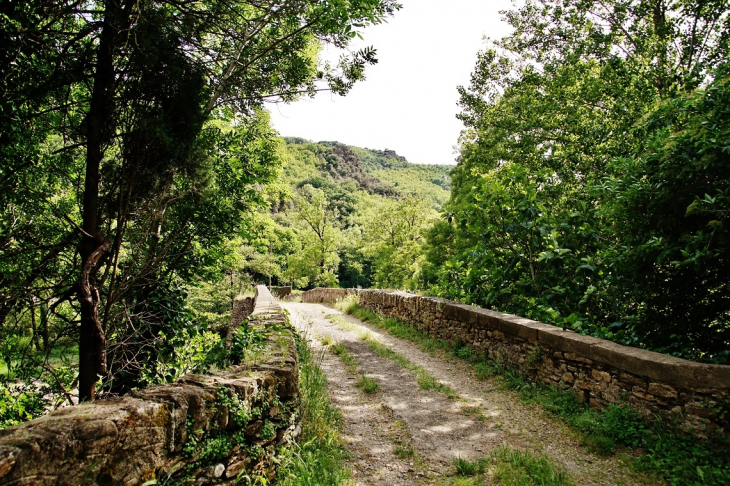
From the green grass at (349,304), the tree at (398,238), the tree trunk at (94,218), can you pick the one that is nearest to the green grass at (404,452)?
the tree trunk at (94,218)

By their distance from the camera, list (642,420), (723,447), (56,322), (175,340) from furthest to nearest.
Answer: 1. (175,340)
2. (56,322)
3. (642,420)
4. (723,447)

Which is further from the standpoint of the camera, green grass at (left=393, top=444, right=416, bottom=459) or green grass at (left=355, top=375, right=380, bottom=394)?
green grass at (left=355, top=375, right=380, bottom=394)

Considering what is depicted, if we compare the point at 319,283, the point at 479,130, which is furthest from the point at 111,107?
the point at 319,283

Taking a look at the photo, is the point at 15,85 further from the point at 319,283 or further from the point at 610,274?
the point at 319,283

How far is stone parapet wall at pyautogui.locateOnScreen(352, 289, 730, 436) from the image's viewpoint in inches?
126

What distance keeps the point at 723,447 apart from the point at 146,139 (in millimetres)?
5444

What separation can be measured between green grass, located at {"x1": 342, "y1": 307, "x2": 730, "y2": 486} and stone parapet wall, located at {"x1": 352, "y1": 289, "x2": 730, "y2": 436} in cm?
11

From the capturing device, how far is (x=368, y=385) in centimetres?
561

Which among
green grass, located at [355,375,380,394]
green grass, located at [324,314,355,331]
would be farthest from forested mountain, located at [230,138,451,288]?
green grass, located at [355,375,380,394]

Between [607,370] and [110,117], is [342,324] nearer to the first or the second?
[607,370]

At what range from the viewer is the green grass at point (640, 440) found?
9.64ft

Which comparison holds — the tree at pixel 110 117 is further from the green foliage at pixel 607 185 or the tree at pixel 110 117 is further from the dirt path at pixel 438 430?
the green foliage at pixel 607 185

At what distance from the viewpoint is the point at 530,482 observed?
3.09m

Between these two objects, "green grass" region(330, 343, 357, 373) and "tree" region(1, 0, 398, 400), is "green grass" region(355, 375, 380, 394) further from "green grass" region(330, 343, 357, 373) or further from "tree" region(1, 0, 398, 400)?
"tree" region(1, 0, 398, 400)
